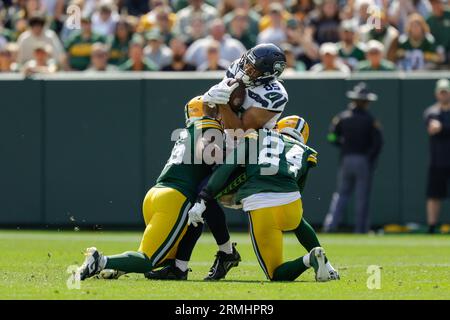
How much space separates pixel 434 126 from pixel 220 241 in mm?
8107

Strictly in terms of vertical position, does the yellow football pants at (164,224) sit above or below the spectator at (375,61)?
below

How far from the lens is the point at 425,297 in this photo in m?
8.23

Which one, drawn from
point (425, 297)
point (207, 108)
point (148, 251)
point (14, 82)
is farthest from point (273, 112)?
point (14, 82)

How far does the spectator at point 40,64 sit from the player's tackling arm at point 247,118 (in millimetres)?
8721

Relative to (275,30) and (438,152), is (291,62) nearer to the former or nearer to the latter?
(275,30)

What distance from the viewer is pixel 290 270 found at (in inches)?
361

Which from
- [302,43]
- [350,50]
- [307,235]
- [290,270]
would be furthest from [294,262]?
[302,43]

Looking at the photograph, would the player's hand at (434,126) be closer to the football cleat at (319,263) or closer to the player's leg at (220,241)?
the player's leg at (220,241)

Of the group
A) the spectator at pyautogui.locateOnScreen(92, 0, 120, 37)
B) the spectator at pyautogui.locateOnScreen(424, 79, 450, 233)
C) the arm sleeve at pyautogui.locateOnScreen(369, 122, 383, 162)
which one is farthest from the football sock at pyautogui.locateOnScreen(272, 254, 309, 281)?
the spectator at pyautogui.locateOnScreen(92, 0, 120, 37)

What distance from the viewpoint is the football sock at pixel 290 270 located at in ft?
30.0

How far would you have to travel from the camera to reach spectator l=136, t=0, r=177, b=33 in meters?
19.0

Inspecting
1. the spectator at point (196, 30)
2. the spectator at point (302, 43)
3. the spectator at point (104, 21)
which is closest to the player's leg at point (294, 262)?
the spectator at point (302, 43)

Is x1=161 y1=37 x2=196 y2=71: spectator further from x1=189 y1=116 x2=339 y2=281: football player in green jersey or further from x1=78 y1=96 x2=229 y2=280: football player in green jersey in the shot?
x1=189 y1=116 x2=339 y2=281: football player in green jersey

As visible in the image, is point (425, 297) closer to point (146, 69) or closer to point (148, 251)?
point (148, 251)
